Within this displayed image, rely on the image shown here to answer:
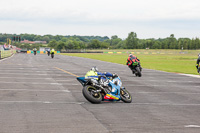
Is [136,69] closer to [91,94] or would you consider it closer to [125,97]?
[125,97]

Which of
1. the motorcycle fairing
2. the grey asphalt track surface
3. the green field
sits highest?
the motorcycle fairing

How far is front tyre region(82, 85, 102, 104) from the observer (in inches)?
454

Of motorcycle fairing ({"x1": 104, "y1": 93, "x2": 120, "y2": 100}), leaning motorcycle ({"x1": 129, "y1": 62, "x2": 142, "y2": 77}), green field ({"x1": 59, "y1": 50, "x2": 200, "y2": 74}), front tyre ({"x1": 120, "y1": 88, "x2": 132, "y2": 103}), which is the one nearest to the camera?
motorcycle fairing ({"x1": 104, "y1": 93, "x2": 120, "y2": 100})

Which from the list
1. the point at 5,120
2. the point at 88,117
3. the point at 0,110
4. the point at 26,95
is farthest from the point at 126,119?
the point at 26,95

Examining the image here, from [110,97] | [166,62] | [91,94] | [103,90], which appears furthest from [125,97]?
[166,62]

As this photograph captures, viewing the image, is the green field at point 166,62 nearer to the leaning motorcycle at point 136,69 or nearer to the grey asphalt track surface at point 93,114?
the leaning motorcycle at point 136,69

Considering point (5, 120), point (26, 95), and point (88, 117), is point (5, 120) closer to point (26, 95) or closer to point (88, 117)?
point (88, 117)

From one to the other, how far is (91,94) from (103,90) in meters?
0.47

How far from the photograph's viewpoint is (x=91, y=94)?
38.8 ft

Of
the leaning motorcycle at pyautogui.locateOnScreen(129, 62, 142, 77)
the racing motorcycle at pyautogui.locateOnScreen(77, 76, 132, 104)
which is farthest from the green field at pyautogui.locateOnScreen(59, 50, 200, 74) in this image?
the racing motorcycle at pyautogui.locateOnScreen(77, 76, 132, 104)

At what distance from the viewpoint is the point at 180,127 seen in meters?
8.27

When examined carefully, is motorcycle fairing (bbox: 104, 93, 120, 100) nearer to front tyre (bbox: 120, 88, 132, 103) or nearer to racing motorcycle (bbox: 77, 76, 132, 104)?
racing motorcycle (bbox: 77, 76, 132, 104)

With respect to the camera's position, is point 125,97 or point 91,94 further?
point 125,97

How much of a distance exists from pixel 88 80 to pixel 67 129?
429cm
